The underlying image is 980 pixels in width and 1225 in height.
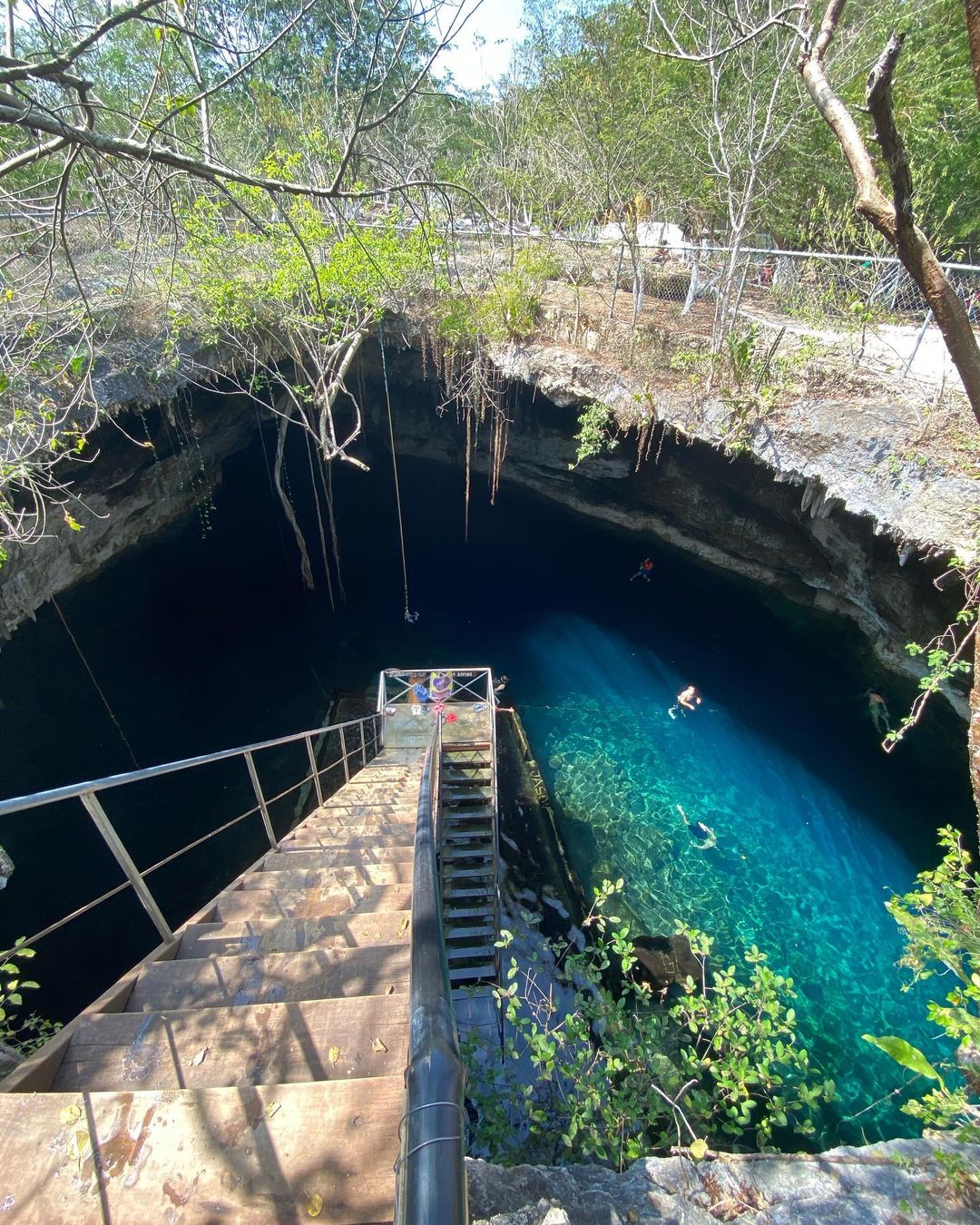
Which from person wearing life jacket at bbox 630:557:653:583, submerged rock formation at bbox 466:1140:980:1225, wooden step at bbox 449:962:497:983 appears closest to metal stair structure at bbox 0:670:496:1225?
submerged rock formation at bbox 466:1140:980:1225

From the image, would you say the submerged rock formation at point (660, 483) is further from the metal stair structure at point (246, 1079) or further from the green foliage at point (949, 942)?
the metal stair structure at point (246, 1079)

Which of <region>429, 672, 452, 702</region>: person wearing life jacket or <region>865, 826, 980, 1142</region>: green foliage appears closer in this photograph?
<region>865, 826, 980, 1142</region>: green foliage

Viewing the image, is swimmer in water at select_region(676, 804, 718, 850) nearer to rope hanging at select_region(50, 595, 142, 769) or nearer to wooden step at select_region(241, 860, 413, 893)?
wooden step at select_region(241, 860, 413, 893)

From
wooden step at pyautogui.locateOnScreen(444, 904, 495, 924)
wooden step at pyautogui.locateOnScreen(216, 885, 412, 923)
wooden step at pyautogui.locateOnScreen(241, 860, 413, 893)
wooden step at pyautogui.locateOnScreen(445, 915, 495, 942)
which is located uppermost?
wooden step at pyautogui.locateOnScreen(216, 885, 412, 923)

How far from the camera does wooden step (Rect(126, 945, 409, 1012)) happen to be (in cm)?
232

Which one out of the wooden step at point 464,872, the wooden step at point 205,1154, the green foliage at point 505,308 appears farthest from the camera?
the green foliage at point 505,308

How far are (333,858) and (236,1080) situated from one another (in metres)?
2.06

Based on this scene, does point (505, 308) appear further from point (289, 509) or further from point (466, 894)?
point (466, 894)

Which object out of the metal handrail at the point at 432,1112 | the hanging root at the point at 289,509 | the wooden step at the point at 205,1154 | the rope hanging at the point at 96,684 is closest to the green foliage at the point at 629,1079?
the wooden step at the point at 205,1154

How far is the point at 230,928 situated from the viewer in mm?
2887

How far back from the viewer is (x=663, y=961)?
7164 mm

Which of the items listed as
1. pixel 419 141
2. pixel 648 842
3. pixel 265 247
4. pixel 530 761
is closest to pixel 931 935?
pixel 648 842

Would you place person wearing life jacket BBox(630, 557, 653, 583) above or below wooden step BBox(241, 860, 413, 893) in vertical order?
below

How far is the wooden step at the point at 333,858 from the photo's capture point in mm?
3789
